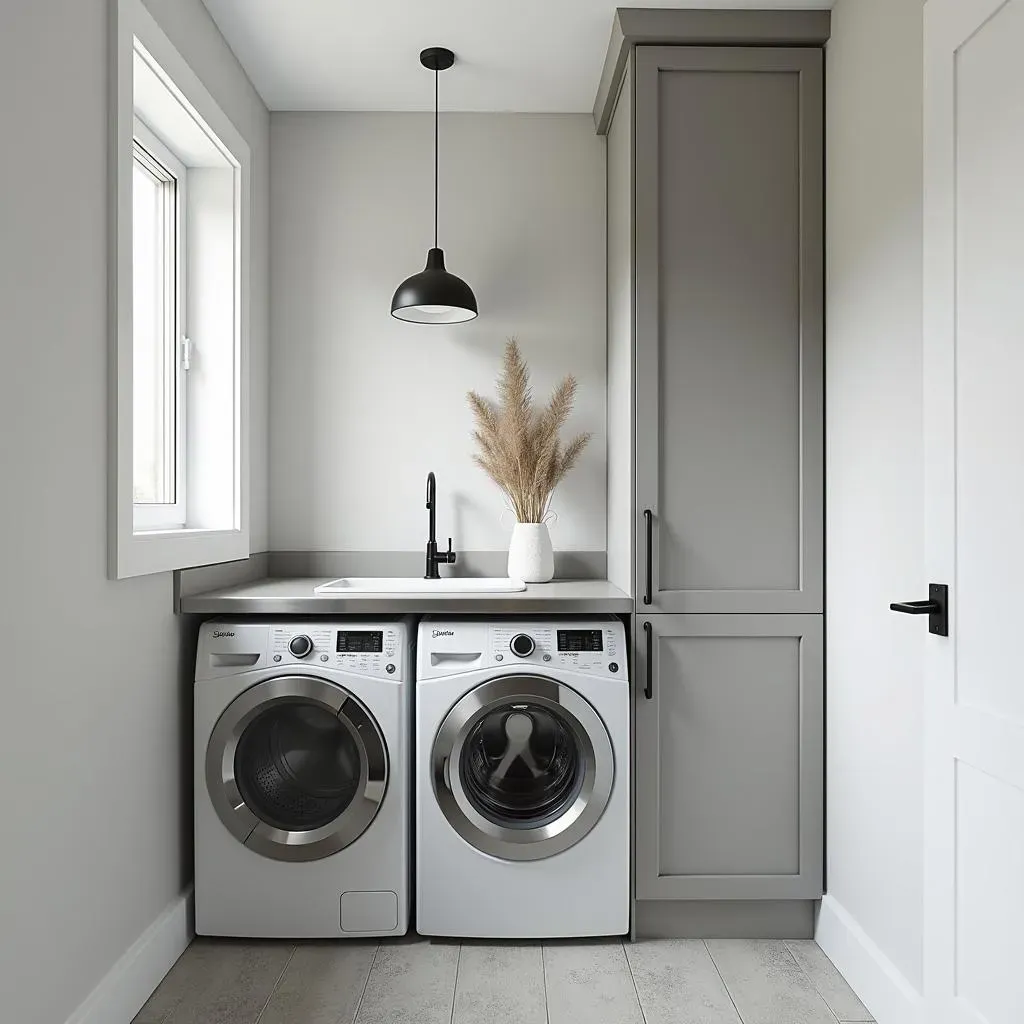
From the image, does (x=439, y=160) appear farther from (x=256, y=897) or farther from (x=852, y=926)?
(x=852, y=926)

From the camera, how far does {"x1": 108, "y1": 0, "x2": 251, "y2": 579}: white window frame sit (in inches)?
79.7

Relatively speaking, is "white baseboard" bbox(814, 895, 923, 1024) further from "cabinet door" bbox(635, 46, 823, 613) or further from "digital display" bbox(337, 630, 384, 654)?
"digital display" bbox(337, 630, 384, 654)

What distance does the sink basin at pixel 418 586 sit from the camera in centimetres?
258

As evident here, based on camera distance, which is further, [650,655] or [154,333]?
[154,333]

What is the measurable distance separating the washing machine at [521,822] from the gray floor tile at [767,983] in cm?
29

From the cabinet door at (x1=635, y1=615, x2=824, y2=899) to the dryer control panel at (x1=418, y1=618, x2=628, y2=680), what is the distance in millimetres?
107

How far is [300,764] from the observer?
2.54 m

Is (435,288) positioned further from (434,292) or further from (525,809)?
(525,809)

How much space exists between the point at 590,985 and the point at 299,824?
0.87 metres

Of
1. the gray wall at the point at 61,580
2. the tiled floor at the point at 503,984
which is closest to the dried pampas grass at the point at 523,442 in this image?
the gray wall at the point at 61,580

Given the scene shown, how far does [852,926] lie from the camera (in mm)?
2299

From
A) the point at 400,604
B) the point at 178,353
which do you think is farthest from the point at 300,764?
the point at 178,353

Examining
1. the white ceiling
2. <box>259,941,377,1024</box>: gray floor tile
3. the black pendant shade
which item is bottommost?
<box>259,941,377,1024</box>: gray floor tile

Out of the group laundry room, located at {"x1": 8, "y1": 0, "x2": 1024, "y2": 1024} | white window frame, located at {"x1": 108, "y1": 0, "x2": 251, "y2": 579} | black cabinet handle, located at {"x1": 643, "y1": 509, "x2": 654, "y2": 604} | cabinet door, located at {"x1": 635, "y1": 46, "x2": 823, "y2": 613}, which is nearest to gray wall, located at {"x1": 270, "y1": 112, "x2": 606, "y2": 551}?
laundry room, located at {"x1": 8, "y1": 0, "x2": 1024, "y2": 1024}
